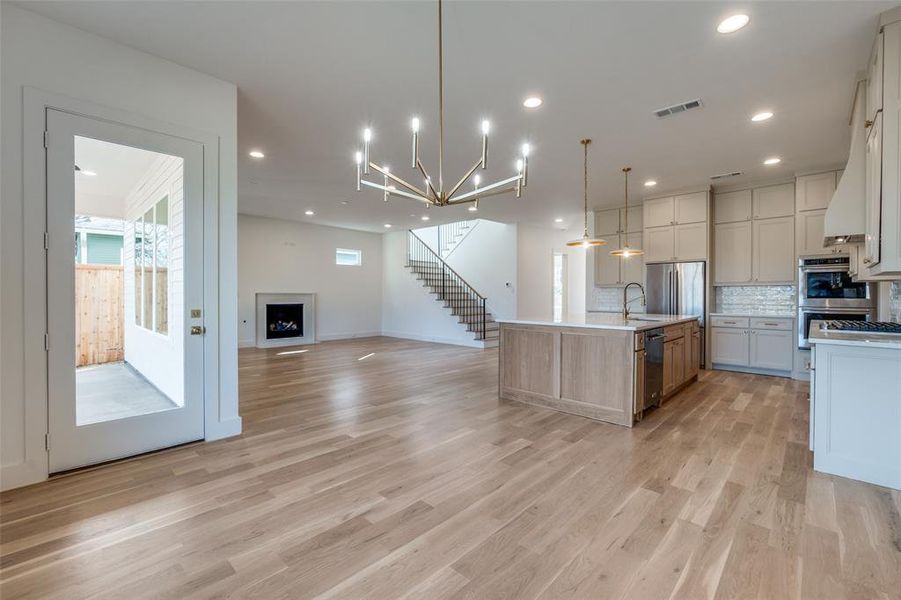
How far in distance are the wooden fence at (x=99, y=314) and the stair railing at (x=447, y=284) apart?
706 centimetres

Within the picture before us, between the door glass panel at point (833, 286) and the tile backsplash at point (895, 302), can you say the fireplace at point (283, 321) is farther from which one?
the tile backsplash at point (895, 302)

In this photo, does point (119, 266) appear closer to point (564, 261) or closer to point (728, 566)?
point (728, 566)

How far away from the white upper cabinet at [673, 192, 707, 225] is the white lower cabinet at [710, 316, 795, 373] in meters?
1.59

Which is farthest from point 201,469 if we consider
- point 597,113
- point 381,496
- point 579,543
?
point 597,113

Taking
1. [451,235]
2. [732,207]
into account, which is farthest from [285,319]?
[732,207]

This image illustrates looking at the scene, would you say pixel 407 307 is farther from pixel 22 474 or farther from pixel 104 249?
pixel 22 474

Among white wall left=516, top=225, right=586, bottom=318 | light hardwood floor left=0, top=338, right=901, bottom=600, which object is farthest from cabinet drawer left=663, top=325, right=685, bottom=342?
white wall left=516, top=225, right=586, bottom=318

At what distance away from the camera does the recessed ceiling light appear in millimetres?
2502

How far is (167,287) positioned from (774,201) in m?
7.67

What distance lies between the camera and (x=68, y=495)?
7.92 feet

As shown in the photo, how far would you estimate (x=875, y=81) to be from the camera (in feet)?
8.74

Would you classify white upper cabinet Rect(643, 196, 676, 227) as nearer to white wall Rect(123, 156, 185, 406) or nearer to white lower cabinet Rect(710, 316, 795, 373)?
white lower cabinet Rect(710, 316, 795, 373)

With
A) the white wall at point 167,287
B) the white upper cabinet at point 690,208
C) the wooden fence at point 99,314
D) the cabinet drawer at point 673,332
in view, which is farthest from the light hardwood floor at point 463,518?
the white upper cabinet at point 690,208

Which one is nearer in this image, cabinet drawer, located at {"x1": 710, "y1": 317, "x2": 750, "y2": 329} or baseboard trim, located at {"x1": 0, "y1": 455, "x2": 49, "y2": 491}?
baseboard trim, located at {"x1": 0, "y1": 455, "x2": 49, "y2": 491}
